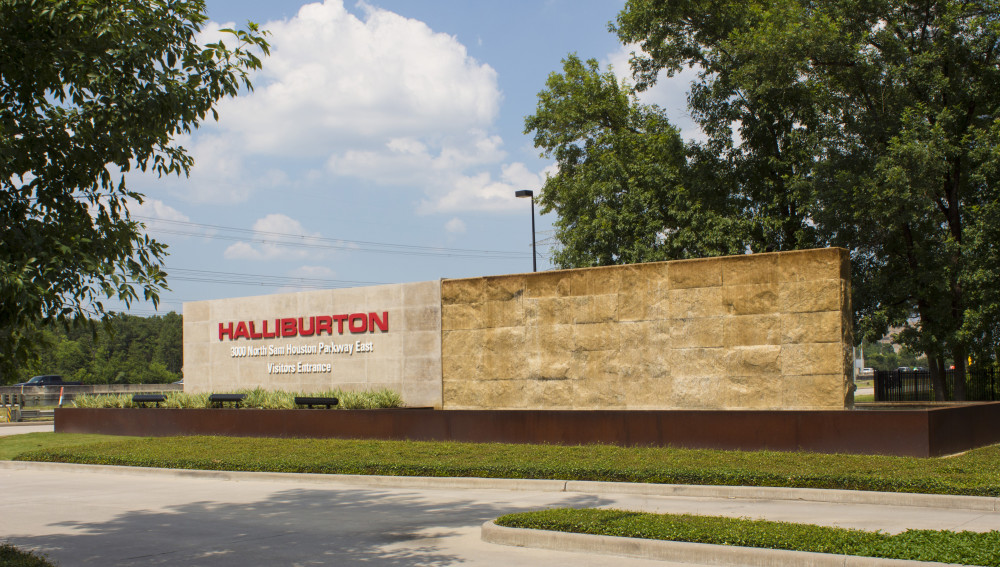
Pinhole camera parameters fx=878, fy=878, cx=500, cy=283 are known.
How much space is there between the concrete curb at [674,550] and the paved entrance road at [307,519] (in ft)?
0.54

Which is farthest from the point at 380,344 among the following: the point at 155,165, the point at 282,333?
the point at 155,165

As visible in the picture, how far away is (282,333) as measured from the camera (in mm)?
27312

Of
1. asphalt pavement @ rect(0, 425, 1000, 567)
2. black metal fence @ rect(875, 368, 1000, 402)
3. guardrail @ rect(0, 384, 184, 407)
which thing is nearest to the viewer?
asphalt pavement @ rect(0, 425, 1000, 567)

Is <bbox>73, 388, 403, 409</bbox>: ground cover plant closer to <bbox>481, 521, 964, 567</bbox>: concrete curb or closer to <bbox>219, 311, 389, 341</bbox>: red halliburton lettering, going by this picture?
<bbox>219, 311, 389, 341</bbox>: red halliburton lettering

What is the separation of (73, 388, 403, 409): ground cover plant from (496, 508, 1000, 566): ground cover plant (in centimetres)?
1340

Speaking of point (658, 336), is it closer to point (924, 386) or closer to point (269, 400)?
point (269, 400)

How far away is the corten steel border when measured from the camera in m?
16.0

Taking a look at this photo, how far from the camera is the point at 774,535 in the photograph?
8.87 meters

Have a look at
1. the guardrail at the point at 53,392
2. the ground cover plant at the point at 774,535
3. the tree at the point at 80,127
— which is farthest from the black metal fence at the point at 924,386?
the guardrail at the point at 53,392

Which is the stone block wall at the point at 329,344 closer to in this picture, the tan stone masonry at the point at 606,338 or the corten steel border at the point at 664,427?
the tan stone masonry at the point at 606,338

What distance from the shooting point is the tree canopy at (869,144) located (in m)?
25.4

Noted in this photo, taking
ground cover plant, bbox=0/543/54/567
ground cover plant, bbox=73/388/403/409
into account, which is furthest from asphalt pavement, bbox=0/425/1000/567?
ground cover plant, bbox=73/388/403/409

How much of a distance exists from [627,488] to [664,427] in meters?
4.34

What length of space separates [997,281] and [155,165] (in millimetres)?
23974
